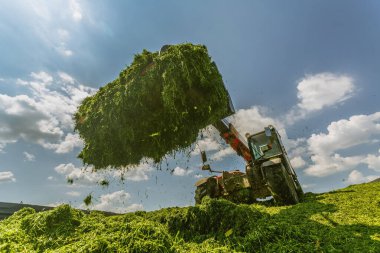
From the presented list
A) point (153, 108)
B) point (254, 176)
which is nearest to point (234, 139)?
point (254, 176)

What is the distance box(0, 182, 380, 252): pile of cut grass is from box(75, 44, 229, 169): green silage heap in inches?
50.8

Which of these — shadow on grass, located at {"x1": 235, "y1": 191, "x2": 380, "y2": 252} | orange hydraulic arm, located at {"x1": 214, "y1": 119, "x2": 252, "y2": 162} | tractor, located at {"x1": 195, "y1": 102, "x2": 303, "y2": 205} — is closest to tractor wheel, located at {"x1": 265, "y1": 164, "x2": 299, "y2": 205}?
tractor, located at {"x1": 195, "y1": 102, "x2": 303, "y2": 205}

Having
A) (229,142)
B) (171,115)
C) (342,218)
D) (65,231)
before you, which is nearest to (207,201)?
(171,115)

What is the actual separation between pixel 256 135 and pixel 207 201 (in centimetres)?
494

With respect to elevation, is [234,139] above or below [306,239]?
above

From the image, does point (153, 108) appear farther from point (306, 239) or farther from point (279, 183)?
point (279, 183)

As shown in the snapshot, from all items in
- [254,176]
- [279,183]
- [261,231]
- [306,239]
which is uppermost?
[254,176]

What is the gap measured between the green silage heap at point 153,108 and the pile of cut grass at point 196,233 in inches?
50.8

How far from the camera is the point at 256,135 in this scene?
885 cm

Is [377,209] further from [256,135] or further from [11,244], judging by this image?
[11,244]

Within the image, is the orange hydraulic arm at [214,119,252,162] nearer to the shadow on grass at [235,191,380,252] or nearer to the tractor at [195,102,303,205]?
the tractor at [195,102,303,205]

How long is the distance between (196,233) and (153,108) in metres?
2.34

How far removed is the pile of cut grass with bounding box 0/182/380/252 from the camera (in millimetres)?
3051

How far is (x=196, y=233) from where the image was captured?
13.1 ft
